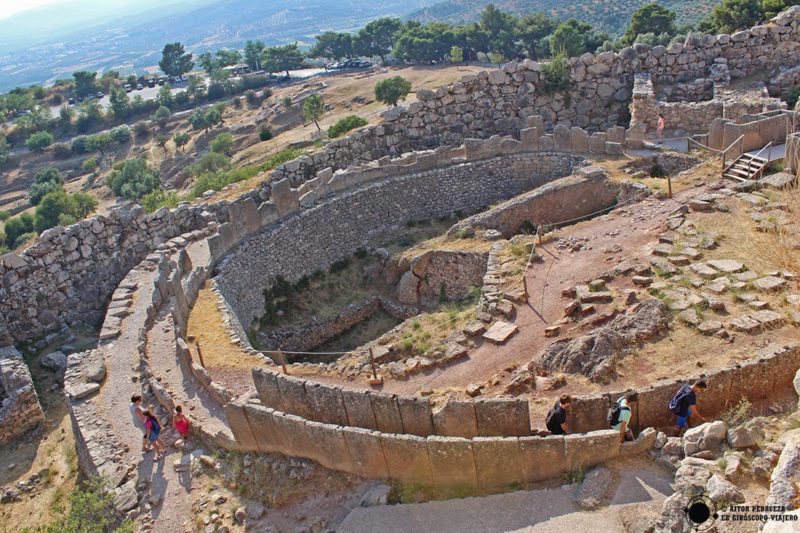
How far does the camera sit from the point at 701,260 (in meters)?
14.9

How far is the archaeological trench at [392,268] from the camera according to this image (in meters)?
10.6

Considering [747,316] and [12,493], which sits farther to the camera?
[12,493]

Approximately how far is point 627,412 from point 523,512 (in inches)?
80.3

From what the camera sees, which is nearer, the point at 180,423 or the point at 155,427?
the point at 155,427

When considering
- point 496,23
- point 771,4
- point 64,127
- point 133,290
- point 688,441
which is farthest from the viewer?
point 64,127

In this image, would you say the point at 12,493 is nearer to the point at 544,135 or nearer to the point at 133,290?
the point at 133,290

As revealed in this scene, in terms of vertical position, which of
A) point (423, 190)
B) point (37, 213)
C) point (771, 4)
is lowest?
point (37, 213)

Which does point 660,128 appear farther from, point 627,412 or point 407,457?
point 407,457

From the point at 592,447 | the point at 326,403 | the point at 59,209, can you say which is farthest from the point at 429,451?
the point at 59,209

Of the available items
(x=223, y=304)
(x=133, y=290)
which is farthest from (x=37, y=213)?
(x=223, y=304)

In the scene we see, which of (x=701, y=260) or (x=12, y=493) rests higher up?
(x=701, y=260)

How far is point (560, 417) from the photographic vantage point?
10328 mm

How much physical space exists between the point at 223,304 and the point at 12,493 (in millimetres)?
6077

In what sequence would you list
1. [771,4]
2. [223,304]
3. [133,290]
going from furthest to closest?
[771,4]
[133,290]
[223,304]
